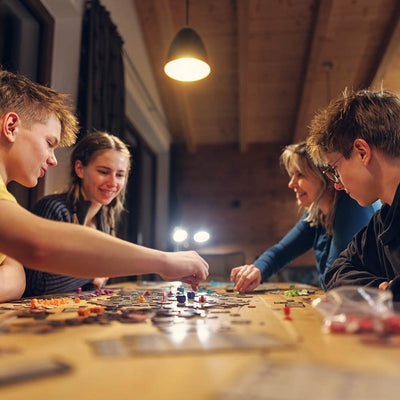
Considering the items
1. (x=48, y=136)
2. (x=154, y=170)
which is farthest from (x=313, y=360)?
(x=154, y=170)

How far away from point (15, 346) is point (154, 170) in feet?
21.7

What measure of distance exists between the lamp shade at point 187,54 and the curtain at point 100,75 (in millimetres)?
652

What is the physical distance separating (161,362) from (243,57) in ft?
16.9

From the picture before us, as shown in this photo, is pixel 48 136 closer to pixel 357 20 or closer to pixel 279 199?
pixel 357 20

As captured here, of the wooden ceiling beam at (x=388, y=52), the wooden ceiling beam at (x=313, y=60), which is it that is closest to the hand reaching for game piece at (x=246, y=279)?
the wooden ceiling beam at (x=388, y=52)

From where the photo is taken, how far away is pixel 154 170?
719 centimetres

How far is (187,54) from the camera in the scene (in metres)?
3.09

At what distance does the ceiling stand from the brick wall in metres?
0.91

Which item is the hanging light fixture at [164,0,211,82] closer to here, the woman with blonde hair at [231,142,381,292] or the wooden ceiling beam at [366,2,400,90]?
the woman with blonde hair at [231,142,381,292]

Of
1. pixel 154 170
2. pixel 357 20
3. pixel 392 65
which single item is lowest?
pixel 154 170

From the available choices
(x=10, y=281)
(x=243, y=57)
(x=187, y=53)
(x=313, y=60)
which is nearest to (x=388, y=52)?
(x=313, y=60)

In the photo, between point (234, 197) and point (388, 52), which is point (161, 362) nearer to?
point (388, 52)

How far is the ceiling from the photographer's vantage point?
4.76 meters

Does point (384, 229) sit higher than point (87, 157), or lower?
lower
